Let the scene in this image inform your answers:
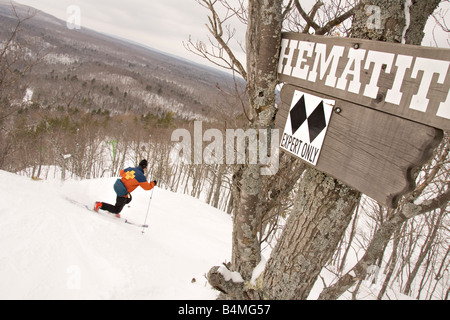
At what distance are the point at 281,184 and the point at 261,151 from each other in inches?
33.6

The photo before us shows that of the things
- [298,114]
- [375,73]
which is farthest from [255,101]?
[375,73]

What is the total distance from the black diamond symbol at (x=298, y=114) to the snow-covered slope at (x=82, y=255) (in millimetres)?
3959

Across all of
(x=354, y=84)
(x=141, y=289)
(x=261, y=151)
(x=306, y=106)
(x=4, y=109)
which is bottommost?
(x=141, y=289)

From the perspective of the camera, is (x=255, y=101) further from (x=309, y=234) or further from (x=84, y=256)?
(x=84, y=256)

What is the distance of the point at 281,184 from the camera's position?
2615 millimetres

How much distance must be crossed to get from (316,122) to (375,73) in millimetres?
405

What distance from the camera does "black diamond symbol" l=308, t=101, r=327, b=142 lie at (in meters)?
1.58

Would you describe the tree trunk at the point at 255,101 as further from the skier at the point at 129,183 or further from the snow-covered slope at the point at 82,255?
the skier at the point at 129,183

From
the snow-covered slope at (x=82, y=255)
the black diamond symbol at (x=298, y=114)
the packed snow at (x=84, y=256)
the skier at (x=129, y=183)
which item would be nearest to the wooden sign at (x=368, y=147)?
the black diamond symbol at (x=298, y=114)

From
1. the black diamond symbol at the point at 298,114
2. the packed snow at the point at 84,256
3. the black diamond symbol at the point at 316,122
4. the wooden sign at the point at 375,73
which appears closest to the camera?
the wooden sign at the point at 375,73

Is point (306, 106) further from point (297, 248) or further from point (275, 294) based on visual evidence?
point (275, 294)

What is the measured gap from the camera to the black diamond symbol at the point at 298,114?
1.69 m

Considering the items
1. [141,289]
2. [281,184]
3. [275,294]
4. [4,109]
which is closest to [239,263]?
[275,294]

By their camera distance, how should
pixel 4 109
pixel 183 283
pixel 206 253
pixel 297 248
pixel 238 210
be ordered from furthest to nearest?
1. pixel 4 109
2. pixel 206 253
3. pixel 183 283
4. pixel 238 210
5. pixel 297 248
